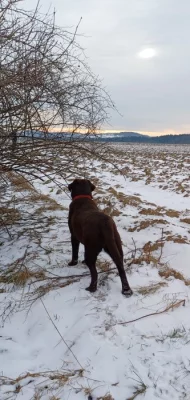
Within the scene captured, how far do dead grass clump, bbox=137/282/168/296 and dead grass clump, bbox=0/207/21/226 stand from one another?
3.22 meters

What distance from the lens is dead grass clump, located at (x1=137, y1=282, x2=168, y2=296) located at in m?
3.77

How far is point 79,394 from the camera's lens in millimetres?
2641

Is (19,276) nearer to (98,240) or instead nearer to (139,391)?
(98,240)

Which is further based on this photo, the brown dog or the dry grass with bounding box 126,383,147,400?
the brown dog

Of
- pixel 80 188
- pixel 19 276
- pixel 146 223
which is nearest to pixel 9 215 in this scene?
pixel 80 188

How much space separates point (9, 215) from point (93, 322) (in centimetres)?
376

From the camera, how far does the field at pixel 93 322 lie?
2717 millimetres

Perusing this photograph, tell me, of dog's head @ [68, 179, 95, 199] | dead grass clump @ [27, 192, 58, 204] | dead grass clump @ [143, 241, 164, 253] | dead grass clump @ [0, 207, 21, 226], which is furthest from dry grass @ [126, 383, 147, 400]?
dead grass clump @ [27, 192, 58, 204]

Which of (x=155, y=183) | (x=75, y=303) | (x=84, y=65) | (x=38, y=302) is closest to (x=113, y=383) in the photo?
(x=75, y=303)

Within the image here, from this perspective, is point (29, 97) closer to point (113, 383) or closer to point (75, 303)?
point (75, 303)

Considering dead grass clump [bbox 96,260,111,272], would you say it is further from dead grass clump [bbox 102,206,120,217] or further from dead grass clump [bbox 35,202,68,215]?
dead grass clump [bbox 35,202,68,215]

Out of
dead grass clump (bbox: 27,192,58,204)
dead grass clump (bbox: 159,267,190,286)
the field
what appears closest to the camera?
the field

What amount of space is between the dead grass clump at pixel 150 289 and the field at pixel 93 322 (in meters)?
0.01

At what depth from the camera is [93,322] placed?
3.34 m
